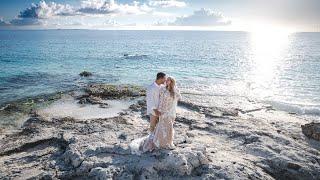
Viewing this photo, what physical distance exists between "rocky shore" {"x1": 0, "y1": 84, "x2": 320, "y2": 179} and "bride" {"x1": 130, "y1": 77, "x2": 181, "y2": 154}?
0.35 metres

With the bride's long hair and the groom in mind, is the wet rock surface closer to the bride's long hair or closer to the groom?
the bride's long hair

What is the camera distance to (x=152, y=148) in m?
11.6

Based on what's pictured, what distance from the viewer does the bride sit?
11255mm

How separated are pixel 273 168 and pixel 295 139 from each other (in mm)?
4371

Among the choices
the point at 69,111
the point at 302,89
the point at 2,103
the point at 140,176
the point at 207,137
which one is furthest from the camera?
the point at 302,89

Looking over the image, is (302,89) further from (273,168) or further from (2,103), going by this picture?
(2,103)

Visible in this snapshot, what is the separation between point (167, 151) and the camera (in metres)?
11.3

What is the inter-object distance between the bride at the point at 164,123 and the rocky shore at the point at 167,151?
0.35 metres

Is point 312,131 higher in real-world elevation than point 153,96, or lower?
lower

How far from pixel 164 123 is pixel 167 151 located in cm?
97

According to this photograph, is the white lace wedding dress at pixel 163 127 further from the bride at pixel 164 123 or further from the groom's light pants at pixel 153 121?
the groom's light pants at pixel 153 121

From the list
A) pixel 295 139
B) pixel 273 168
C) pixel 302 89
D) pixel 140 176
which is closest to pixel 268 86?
pixel 302 89

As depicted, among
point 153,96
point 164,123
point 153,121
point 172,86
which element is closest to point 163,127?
point 164,123

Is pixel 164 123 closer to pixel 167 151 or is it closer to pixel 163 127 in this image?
pixel 163 127
